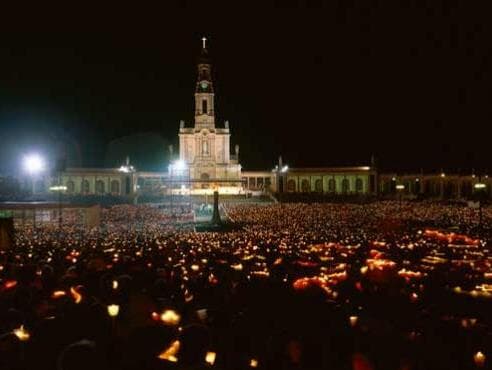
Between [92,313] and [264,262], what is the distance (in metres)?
8.85

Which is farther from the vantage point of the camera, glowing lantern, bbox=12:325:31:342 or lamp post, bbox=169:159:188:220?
lamp post, bbox=169:159:188:220

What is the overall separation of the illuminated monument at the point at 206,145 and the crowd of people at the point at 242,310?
65.9m

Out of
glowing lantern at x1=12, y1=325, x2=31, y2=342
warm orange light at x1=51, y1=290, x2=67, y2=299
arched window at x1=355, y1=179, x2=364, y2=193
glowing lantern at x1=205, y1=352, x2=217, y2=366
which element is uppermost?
arched window at x1=355, y1=179, x2=364, y2=193

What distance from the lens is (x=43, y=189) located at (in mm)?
82750

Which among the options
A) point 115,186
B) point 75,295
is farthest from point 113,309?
point 115,186

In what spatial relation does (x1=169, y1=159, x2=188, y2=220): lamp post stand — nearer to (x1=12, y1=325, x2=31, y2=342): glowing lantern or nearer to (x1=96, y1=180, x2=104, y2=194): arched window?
(x1=96, y1=180, x2=104, y2=194): arched window

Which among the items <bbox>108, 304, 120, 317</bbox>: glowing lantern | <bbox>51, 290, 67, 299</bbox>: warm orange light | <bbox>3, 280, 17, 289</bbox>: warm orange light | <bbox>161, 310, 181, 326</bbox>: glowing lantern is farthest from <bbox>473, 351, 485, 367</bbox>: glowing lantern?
<bbox>3, 280, 17, 289</bbox>: warm orange light

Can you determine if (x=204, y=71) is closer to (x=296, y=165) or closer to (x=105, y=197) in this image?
(x=296, y=165)

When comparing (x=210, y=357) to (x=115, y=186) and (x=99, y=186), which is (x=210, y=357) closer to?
(x=115, y=186)

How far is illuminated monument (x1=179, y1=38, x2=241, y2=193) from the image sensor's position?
281 ft

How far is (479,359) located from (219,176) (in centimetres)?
7766

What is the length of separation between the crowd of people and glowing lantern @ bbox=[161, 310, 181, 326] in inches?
0.8

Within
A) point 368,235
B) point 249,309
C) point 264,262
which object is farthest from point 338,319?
point 368,235

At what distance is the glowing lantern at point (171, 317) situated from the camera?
9.55m
